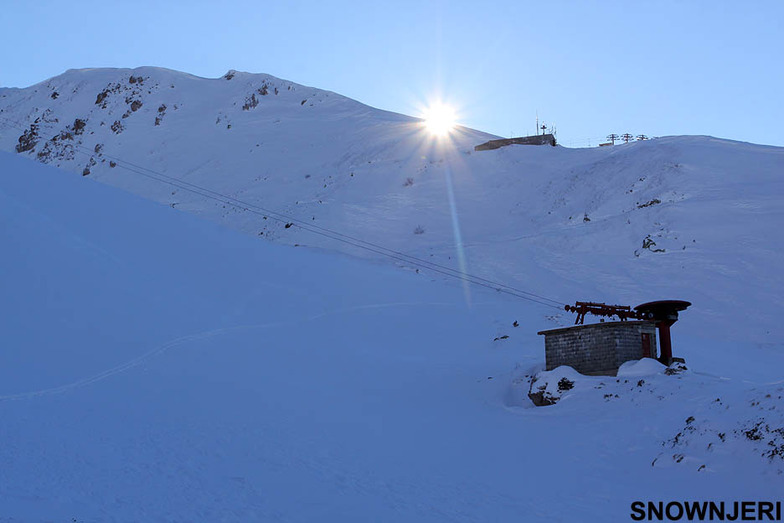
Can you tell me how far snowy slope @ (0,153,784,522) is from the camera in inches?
593

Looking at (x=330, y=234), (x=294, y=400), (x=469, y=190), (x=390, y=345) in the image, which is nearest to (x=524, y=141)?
(x=469, y=190)

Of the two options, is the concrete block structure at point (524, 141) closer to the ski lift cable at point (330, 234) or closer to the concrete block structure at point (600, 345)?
the ski lift cable at point (330, 234)

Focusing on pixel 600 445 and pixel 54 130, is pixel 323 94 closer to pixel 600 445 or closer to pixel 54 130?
pixel 54 130

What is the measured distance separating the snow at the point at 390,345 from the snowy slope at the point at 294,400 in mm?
98

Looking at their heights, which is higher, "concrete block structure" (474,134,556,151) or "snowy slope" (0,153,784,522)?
"concrete block structure" (474,134,556,151)

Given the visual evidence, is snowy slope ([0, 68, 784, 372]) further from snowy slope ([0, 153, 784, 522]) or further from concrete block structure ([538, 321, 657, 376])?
snowy slope ([0, 153, 784, 522])

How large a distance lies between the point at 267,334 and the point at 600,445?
16649mm

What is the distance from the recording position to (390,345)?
1248 inches

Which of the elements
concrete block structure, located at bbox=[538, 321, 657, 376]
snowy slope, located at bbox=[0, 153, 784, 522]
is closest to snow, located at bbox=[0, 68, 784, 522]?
snowy slope, located at bbox=[0, 153, 784, 522]

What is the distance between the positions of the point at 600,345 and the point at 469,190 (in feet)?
111

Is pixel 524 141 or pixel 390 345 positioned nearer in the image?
pixel 390 345

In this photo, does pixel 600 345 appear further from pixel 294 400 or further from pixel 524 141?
pixel 524 141

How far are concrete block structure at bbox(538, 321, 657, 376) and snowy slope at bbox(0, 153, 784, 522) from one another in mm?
933

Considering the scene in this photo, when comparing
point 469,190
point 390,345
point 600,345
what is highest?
point 469,190
